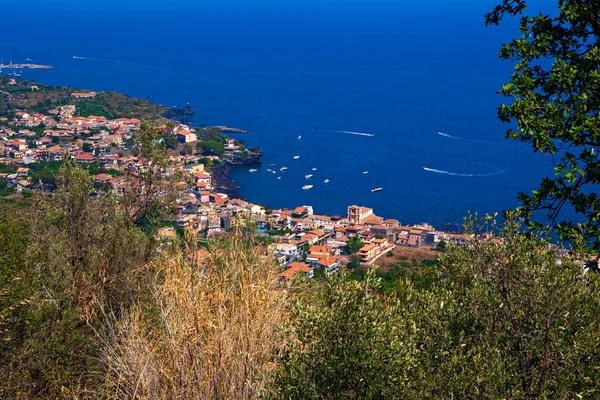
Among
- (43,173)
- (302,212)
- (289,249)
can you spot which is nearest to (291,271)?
(289,249)

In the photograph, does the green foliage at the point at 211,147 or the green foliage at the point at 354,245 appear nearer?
the green foliage at the point at 354,245

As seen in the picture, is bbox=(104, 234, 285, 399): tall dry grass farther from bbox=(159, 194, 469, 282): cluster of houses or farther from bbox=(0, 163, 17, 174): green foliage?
bbox=(0, 163, 17, 174): green foliage

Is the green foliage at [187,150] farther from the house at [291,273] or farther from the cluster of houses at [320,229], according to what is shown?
the house at [291,273]

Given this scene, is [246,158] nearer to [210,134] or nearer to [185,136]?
[210,134]

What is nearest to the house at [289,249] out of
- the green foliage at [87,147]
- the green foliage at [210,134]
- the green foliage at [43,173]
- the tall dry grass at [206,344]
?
the green foliage at [43,173]

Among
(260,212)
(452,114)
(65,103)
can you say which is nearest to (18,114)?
(65,103)

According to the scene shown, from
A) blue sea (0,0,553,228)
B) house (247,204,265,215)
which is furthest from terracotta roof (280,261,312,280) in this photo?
blue sea (0,0,553,228)
